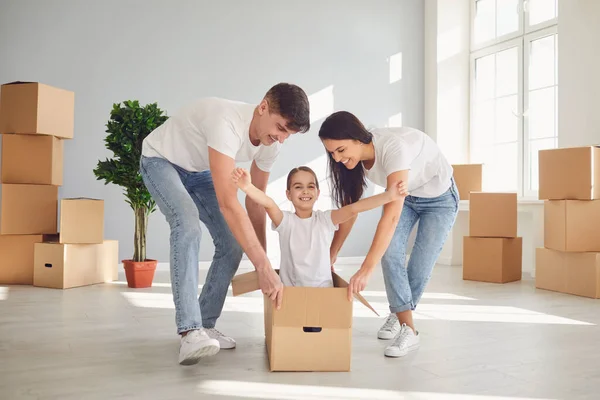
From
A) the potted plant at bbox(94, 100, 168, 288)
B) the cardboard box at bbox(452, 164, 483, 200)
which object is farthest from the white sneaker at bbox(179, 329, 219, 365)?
the cardboard box at bbox(452, 164, 483, 200)

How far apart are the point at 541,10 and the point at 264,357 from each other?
14.4 feet

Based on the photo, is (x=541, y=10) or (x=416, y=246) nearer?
(x=416, y=246)

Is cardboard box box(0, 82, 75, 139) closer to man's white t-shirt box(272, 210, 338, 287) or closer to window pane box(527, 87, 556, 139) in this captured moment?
man's white t-shirt box(272, 210, 338, 287)

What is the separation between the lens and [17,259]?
4.18 m

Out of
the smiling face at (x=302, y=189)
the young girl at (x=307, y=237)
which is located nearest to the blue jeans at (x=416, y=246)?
the young girl at (x=307, y=237)

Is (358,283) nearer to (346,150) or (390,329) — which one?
(346,150)

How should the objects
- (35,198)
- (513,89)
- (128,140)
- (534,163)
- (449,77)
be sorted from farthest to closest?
1. (449,77)
2. (513,89)
3. (534,163)
4. (35,198)
5. (128,140)

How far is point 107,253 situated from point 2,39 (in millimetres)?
1867

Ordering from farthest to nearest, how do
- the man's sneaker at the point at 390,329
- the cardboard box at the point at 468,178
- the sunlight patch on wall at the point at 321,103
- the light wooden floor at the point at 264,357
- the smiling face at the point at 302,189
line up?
the sunlight patch on wall at the point at 321,103 < the cardboard box at the point at 468,178 < the man's sneaker at the point at 390,329 < the smiling face at the point at 302,189 < the light wooden floor at the point at 264,357

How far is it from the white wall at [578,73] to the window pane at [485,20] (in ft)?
3.87

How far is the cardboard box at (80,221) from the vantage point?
405 centimetres

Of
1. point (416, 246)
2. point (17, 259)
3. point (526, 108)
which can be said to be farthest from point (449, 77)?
point (17, 259)

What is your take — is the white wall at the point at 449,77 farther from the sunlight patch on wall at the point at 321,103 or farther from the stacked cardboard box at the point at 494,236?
the stacked cardboard box at the point at 494,236

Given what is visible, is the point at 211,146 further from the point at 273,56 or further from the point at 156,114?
the point at 273,56
